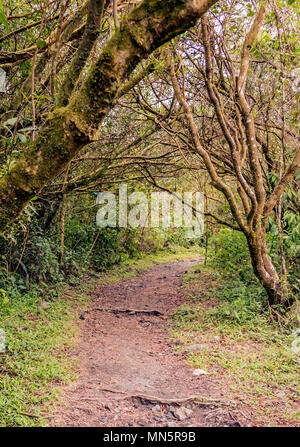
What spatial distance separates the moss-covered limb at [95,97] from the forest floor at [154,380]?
2.20 meters

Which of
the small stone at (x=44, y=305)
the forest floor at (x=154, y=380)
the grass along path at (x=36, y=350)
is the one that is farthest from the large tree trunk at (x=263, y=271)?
the small stone at (x=44, y=305)

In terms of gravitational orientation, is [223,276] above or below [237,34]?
below

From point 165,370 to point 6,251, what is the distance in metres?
3.71

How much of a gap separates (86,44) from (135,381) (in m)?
3.39

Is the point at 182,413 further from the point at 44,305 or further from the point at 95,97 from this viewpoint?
the point at 44,305

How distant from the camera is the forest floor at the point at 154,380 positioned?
3000mm

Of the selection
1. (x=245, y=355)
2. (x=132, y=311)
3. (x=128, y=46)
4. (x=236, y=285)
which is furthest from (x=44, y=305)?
(x=128, y=46)

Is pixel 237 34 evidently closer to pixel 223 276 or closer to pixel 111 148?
pixel 111 148

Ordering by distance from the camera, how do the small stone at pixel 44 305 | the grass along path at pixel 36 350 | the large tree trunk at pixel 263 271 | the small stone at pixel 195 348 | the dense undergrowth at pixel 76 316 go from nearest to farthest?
the grass along path at pixel 36 350 < the dense undergrowth at pixel 76 316 < the small stone at pixel 195 348 < the large tree trunk at pixel 263 271 < the small stone at pixel 44 305

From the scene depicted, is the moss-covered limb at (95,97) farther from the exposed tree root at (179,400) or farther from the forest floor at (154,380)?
the exposed tree root at (179,400)

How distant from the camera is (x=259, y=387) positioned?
3.43 meters

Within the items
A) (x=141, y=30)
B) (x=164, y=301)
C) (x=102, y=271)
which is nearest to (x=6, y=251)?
(x=164, y=301)

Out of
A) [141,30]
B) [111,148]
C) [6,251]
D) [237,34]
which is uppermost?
[237,34]

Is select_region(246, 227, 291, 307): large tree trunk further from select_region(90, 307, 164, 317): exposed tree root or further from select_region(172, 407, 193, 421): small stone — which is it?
select_region(172, 407, 193, 421): small stone
